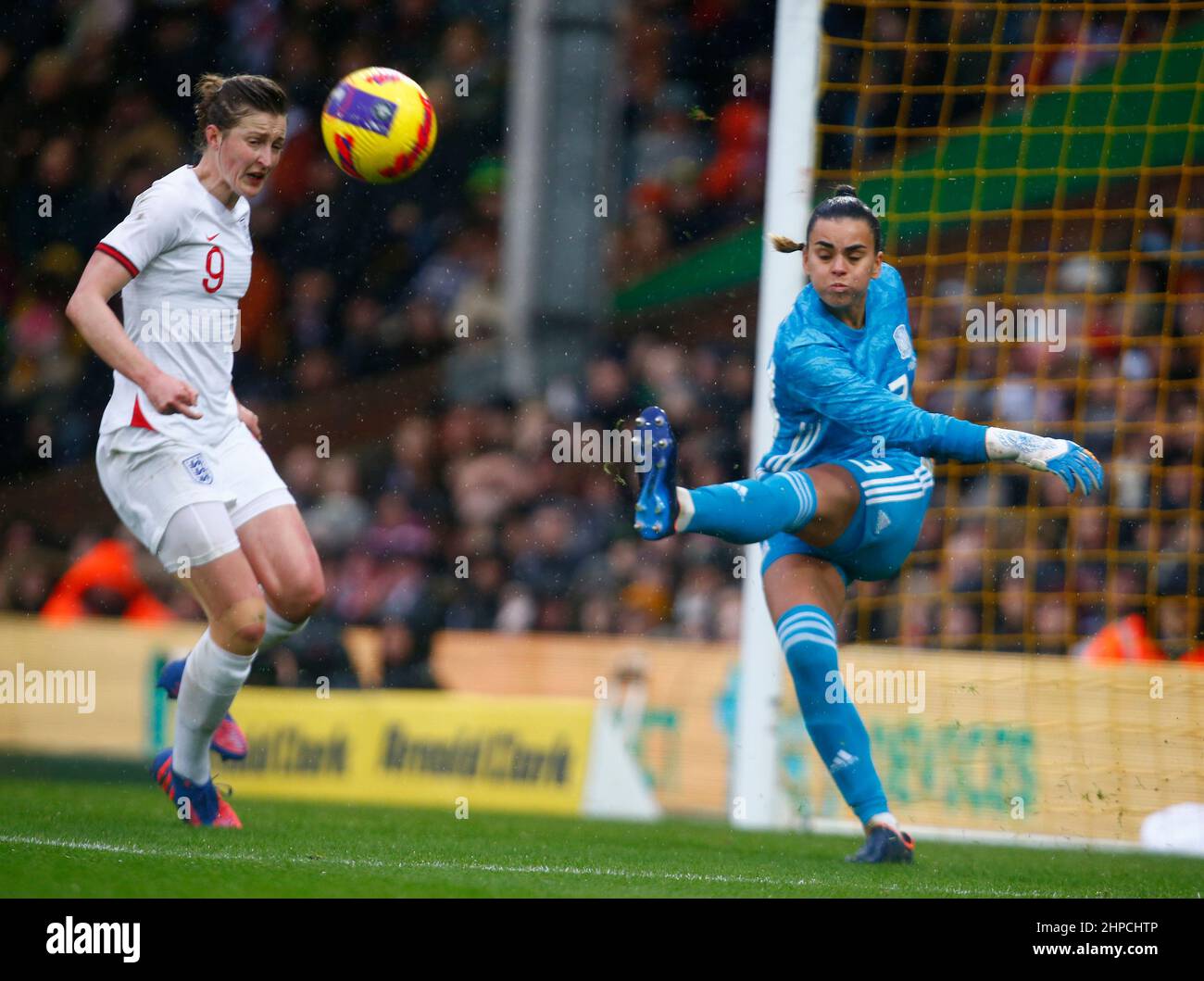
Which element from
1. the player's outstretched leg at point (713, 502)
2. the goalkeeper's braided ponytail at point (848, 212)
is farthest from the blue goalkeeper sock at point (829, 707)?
the goalkeeper's braided ponytail at point (848, 212)

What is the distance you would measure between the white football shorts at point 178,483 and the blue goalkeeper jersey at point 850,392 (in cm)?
167

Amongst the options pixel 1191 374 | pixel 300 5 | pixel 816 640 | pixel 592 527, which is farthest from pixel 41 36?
pixel 816 640

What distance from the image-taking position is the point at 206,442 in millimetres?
5379

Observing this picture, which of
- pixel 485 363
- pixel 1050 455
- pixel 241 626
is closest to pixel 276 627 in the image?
pixel 241 626

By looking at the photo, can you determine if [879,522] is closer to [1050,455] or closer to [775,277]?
[1050,455]

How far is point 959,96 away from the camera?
39.5ft

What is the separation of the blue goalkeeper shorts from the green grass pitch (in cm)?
98

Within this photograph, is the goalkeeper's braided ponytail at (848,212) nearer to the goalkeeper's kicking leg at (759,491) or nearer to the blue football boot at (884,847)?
Answer: the goalkeeper's kicking leg at (759,491)

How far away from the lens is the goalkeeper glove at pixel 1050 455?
4.76 m

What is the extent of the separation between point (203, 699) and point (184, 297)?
4.18 ft

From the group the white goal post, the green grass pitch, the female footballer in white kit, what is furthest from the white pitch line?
the white goal post

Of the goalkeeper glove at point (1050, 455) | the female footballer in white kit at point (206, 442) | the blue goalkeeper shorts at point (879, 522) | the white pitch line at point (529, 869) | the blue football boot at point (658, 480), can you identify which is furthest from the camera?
the blue goalkeeper shorts at point (879, 522)

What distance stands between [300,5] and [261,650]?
11.3 metres

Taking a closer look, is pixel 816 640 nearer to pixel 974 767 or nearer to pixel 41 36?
pixel 974 767
